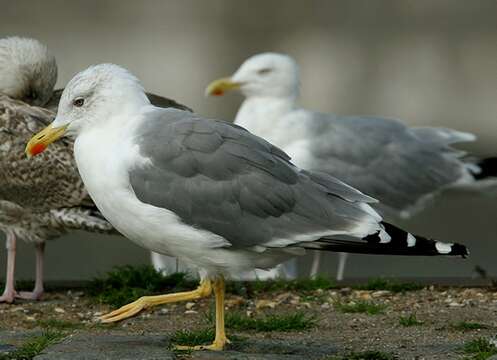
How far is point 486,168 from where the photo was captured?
10.2 m

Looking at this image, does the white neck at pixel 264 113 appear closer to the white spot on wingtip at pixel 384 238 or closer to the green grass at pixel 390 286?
the green grass at pixel 390 286

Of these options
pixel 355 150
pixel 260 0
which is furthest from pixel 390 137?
pixel 260 0

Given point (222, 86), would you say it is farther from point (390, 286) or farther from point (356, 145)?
point (390, 286)

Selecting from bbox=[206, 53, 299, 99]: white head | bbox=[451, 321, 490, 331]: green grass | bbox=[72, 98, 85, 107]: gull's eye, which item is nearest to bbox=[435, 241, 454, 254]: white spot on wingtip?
bbox=[451, 321, 490, 331]: green grass

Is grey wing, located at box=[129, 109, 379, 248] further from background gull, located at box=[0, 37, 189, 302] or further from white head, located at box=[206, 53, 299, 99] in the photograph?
white head, located at box=[206, 53, 299, 99]

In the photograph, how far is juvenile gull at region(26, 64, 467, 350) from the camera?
19.6 ft

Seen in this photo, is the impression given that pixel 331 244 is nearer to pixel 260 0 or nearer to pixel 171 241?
pixel 171 241

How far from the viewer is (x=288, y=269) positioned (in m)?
10.2

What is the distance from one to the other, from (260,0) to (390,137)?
292 inches

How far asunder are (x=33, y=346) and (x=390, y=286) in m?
2.43

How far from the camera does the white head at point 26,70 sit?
834 centimetres

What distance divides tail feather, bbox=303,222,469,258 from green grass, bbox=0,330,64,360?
1.17 meters

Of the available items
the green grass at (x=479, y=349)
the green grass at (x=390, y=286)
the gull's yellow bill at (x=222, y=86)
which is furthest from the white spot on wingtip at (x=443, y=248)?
the gull's yellow bill at (x=222, y=86)

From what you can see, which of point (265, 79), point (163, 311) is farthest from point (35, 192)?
point (265, 79)
